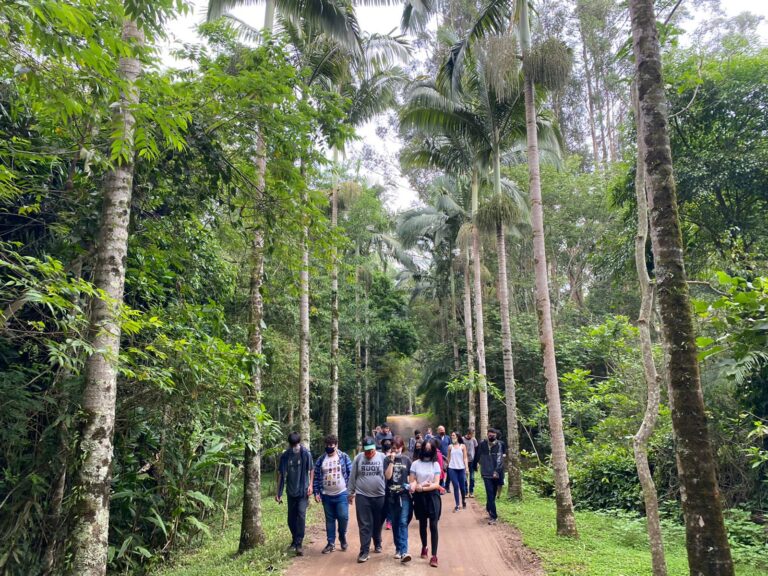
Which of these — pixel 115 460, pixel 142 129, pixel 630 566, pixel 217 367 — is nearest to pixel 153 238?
pixel 217 367

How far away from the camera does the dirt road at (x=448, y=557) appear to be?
6.35 meters

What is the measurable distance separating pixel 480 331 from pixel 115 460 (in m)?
12.0

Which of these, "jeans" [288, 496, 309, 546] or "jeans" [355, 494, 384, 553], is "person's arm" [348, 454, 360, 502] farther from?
"jeans" [288, 496, 309, 546]

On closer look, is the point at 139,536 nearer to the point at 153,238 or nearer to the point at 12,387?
the point at 12,387

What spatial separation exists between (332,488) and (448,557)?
2.07 metres

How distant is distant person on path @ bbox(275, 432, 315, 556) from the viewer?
7.03 m

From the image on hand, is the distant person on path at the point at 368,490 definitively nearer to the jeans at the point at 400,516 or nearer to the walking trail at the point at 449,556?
the jeans at the point at 400,516

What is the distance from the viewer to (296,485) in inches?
277

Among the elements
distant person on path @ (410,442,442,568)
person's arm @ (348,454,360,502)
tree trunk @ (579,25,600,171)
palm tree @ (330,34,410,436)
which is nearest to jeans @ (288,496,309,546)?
person's arm @ (348,454,360,502)

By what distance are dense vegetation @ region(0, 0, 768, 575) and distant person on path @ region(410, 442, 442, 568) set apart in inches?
86.0

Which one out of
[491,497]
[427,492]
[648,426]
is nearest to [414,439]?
[491,497]

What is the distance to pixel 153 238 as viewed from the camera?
6266mm

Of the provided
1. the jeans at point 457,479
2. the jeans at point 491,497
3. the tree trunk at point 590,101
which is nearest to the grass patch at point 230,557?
the jeans at point 457,479

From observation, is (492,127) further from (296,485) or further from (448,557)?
(448,557)
